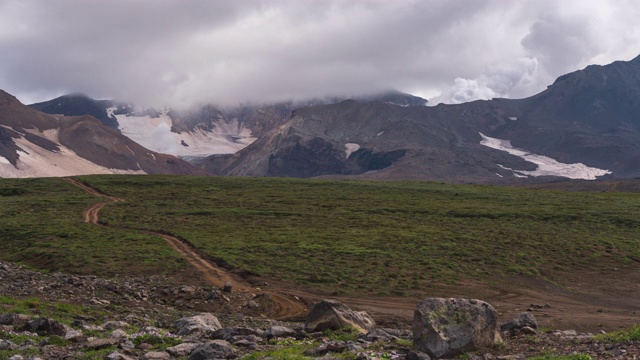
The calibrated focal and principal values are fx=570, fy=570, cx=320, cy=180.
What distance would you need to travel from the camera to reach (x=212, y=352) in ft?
62.7

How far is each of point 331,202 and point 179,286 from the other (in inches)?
2093

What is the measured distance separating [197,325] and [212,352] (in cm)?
594

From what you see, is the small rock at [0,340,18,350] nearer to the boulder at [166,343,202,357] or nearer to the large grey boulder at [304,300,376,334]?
the boulder at [166,343,202,357]

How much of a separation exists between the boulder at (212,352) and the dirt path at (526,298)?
14527 millimetres

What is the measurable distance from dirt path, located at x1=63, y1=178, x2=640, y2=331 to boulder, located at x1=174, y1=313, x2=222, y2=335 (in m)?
8.38

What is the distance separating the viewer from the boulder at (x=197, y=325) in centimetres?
2416

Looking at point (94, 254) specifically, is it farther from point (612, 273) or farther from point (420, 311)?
point (612, 273)

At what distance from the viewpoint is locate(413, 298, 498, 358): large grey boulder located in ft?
64.3

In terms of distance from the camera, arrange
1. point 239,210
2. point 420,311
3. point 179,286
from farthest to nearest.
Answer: point 239,210, point 179,286, point 420,311

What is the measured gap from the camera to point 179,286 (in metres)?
38.7

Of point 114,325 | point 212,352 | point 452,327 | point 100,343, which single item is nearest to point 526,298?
point 452,327

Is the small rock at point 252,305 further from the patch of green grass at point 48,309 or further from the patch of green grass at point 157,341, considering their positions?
the patch of green grass at point 157,341

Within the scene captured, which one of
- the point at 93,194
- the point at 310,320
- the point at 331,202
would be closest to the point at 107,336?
the point at 310,320

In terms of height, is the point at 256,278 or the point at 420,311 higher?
the point at 420,311
